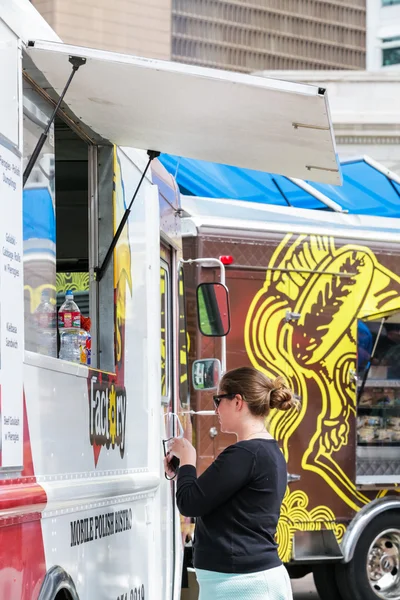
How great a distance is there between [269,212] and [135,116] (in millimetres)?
4309

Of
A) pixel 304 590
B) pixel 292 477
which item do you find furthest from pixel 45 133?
pixel 304 590

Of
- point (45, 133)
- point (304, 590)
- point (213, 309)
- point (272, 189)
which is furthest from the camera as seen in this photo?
point (304, 590)

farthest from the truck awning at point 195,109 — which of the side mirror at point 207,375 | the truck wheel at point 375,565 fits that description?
the truck wheel at point 375,565

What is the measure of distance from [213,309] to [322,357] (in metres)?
2.20

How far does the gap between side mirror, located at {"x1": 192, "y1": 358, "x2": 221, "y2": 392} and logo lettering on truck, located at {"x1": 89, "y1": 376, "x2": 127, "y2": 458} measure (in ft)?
5.40

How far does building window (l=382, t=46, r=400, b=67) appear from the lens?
301 feet

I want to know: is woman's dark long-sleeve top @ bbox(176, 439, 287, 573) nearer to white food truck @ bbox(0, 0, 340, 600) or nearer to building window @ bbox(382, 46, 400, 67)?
white food truck @ bbox(0, 0, 340, 600)

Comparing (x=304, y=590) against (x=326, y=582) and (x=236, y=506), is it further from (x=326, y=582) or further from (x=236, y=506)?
(x=236, y=506)

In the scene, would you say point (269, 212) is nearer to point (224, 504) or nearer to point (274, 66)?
point (224, 504)

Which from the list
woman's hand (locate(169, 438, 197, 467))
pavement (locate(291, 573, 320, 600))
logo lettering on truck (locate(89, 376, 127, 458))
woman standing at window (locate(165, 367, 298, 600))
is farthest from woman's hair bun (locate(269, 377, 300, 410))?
pavement (locate(291, 573, 320, 600))

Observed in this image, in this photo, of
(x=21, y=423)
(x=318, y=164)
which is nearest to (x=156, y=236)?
(x=318, y=164)

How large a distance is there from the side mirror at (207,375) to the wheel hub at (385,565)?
305 cm

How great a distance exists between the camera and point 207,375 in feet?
22.0

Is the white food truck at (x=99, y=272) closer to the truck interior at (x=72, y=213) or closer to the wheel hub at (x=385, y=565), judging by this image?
the truck interior at (x=72, y=213)
